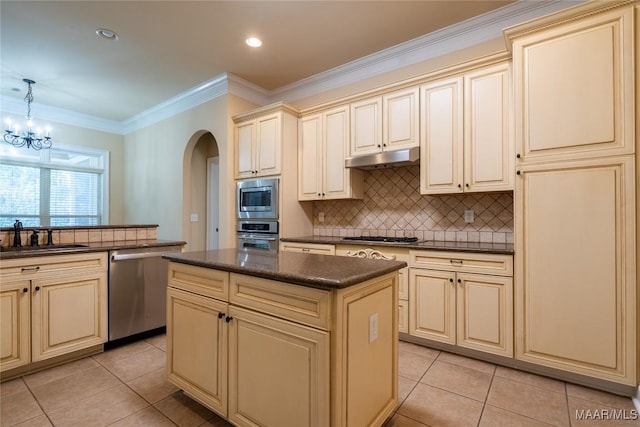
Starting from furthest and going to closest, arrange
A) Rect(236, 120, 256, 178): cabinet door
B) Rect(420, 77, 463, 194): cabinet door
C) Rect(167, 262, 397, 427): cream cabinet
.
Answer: Rect(236, 120, 256, 178): cabinet door
Rect(420, 77, 463, 194): cabinet door
Rect(167, 262, 397, 427): cream cabinet

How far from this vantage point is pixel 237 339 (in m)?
1.54

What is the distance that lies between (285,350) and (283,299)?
0.72 feet

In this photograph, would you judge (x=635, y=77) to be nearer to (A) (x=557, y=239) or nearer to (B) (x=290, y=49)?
(A) (x=557, y=239)

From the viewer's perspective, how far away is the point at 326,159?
11.9ft

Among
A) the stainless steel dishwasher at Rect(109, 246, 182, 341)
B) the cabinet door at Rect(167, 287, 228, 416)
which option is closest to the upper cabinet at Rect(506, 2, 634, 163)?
the cabinet door at Rect(167, 287, 228, 416)

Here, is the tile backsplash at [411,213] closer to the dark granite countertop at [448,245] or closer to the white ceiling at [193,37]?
the dark granite countertop at [448,245]

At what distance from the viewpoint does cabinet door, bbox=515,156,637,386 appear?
74.6 inches

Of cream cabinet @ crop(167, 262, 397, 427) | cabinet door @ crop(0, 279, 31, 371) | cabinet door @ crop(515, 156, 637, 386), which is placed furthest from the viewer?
cabinet door @ crop(0, 279, 31, 371)

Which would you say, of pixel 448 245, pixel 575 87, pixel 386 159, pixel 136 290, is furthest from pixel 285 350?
pixel 575 87

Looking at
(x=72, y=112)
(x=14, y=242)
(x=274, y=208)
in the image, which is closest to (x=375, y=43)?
(x=274, y=208)

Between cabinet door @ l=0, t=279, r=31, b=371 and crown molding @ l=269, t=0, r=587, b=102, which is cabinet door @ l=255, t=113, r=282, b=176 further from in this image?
cabinet door @ l=0, t=279, r=31, b=371

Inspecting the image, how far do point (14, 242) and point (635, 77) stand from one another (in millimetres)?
4610

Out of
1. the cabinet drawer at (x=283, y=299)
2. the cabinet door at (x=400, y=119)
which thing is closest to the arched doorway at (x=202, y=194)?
the cabinet door at (x=400, y=119)

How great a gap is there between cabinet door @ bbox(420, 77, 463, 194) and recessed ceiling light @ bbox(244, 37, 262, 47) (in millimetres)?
1750
